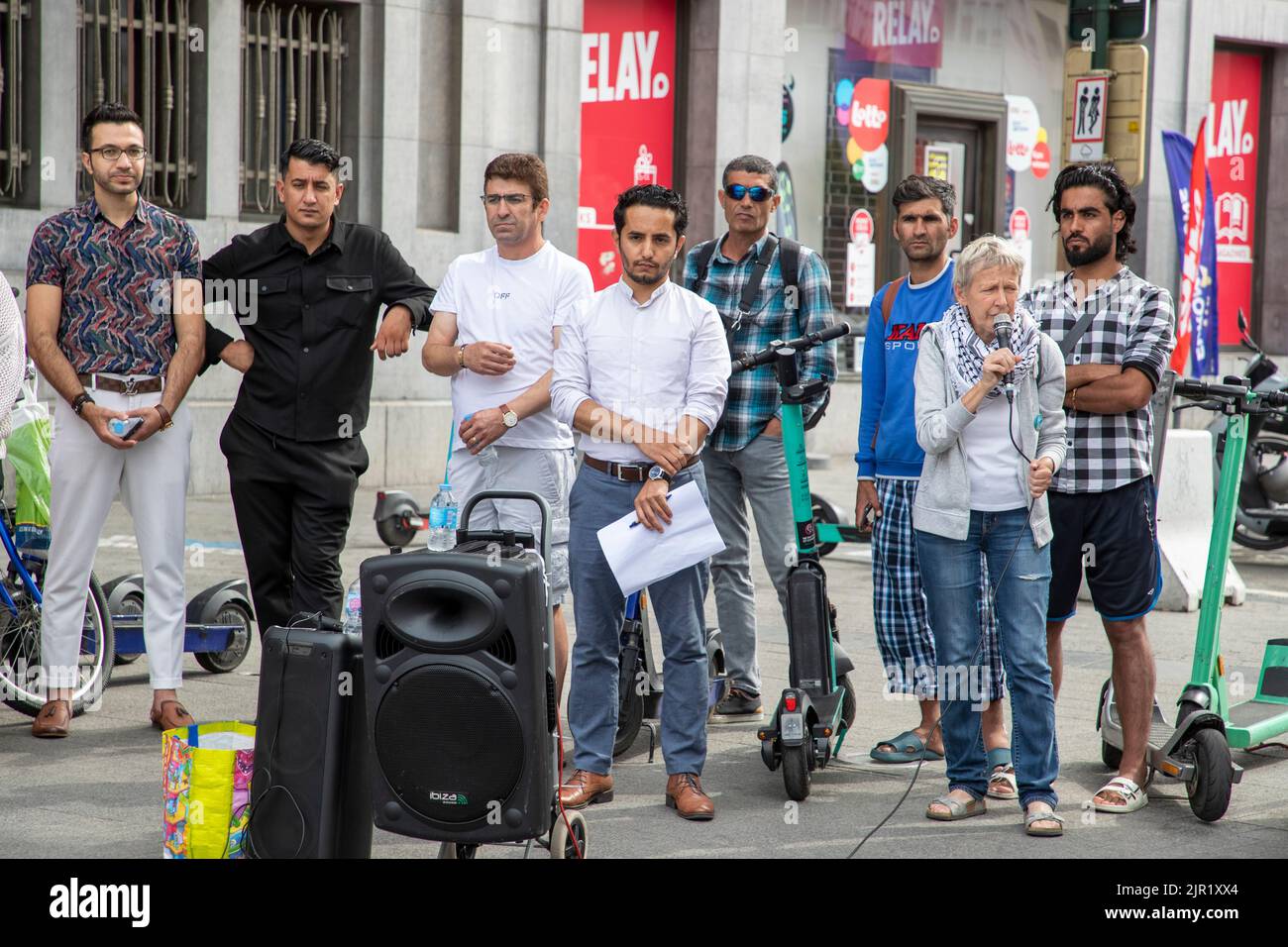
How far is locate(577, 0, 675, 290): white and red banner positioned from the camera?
15.4 metres

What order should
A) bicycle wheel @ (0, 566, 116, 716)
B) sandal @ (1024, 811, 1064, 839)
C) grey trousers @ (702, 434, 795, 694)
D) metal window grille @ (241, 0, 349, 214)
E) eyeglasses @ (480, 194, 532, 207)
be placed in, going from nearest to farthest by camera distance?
sandal @ (1024, 811, 1064, 839) → eyeglasses @ (480, 194, 532, 207) → bicycle wheel @ (0, 566, 116, 716) → grey trousers @ (702, 434, 795, 694) → metal window grille @ (241, 0, 349, 214)

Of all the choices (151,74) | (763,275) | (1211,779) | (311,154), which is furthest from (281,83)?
(1211,779)

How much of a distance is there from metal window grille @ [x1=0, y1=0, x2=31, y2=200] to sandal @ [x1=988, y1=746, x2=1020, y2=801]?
8.49m

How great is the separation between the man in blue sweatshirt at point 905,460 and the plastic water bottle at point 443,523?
1.90 metres

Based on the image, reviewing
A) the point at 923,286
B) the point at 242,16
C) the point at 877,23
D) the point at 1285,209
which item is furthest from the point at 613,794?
the point at 1285,209

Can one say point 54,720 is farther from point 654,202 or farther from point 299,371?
point 654,202

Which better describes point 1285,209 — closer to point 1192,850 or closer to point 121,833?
point 1192,850

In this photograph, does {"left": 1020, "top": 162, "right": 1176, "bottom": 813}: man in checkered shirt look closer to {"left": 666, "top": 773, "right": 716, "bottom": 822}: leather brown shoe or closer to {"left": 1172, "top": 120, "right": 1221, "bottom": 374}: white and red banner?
{"left": 666, "top": 773, "right": 716, "bottom": 822}: leather brown shoe

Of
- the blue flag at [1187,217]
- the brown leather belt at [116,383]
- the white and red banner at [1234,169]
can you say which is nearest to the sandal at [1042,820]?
the brown leather belt at [116,383]

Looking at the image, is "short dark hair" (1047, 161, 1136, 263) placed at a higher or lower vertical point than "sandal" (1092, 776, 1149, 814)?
higher

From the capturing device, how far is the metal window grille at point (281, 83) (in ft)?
43.0

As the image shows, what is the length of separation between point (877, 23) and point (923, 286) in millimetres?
12116

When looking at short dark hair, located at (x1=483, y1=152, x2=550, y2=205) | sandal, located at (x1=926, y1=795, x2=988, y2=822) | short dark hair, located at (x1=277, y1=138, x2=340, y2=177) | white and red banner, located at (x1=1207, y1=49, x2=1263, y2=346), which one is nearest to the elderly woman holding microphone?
sandal, located at (x1=926, y1=795, x2=988, y2=822)

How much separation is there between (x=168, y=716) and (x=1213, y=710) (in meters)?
3.68
